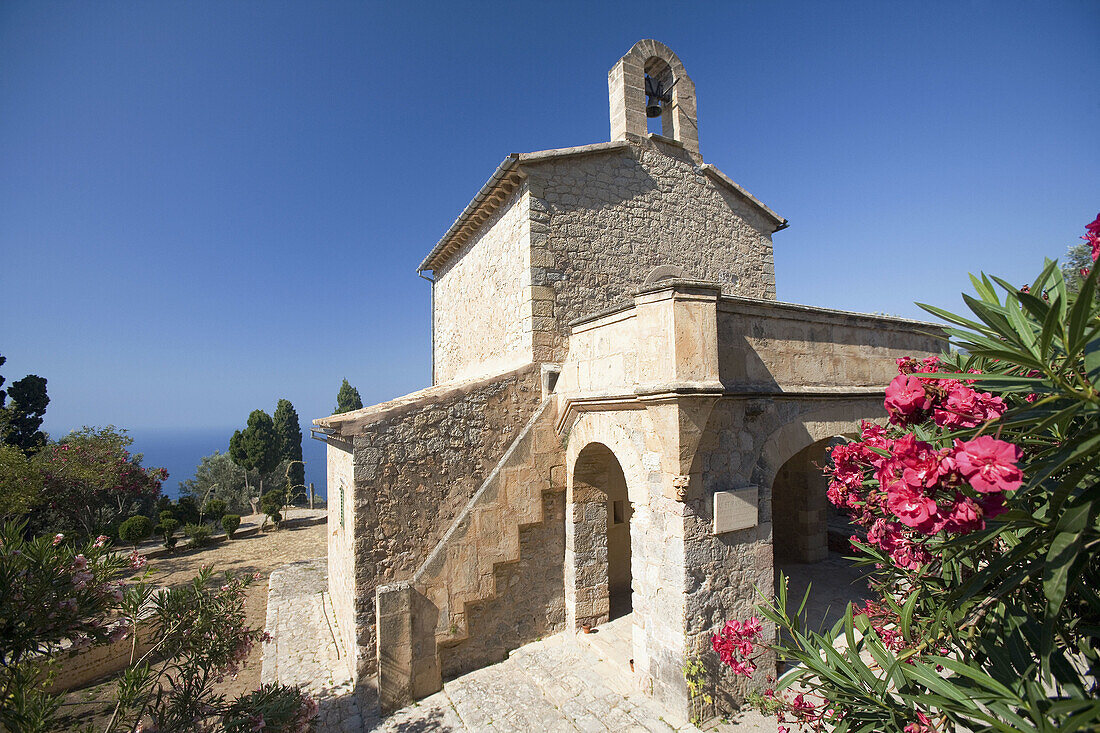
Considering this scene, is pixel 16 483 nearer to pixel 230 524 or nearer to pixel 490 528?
pixel 230 524

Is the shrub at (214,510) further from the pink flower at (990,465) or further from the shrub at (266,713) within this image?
the pink flower at (990,465)

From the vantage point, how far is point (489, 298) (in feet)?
33.8

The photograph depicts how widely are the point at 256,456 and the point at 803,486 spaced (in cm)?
2888

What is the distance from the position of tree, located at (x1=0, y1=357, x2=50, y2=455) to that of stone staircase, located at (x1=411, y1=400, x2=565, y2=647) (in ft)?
71.4

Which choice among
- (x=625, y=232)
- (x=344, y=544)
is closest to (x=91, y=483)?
(x=344, y=544)

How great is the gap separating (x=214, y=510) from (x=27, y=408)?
9.09 meters

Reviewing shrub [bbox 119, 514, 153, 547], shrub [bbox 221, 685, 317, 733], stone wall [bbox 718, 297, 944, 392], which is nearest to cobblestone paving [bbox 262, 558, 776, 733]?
shrub [bbox 221, 685, 317, 733]

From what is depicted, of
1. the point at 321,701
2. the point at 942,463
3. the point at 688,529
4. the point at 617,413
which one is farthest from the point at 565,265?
the point at 321,701

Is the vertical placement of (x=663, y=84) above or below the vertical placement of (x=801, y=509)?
above

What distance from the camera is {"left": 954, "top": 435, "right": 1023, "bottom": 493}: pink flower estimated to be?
1.95 m

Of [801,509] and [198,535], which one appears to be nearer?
[801,509]

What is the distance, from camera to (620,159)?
31.3 feet

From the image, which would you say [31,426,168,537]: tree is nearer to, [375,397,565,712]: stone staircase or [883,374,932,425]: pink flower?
[375,397,565,712]: stone staircase

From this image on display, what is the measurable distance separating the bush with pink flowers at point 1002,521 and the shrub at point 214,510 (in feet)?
77.4
